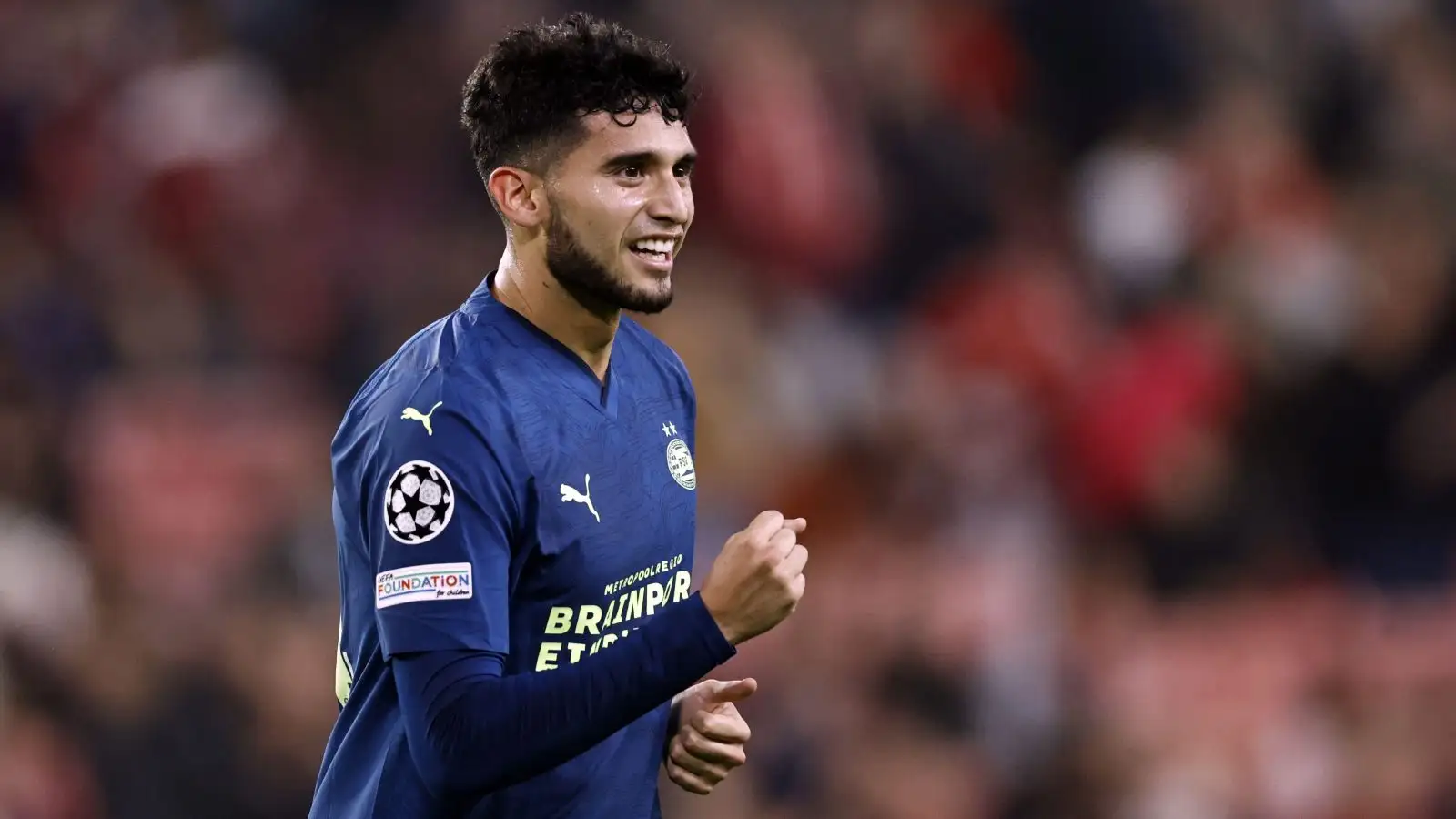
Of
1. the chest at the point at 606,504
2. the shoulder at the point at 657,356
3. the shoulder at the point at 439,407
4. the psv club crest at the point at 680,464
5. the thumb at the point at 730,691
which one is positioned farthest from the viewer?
the shoulder at the point at 657,356

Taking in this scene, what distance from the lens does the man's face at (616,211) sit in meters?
2.96

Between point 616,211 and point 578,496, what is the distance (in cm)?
44

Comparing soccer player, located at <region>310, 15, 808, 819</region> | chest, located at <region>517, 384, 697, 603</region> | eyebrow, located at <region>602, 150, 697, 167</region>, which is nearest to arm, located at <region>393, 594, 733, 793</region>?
soccer player, located at <region>310, 15, 808, 819</region>

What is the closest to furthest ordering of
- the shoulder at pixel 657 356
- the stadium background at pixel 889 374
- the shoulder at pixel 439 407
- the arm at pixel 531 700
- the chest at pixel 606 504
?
the arm at pixel 531 700
the shoulder at pixel 439 407
the chest at pixel 606 504
the shoulder at pixel 657 356
the stadium background at pixel 889 374

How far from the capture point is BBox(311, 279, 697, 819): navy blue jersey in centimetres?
267

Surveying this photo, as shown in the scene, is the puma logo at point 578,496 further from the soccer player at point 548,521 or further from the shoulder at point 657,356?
the shoulder at point 657,356

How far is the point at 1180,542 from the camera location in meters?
6.98

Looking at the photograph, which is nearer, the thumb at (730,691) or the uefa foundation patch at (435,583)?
the uefa foundation patch at (435,583)

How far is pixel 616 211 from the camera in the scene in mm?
2965

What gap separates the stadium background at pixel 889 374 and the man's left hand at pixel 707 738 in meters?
2.85

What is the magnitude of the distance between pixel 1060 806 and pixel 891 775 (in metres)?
0.57

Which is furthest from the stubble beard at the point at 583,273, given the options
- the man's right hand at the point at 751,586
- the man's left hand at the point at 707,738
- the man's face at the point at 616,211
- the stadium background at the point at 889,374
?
the stadium background at the point at 889,374

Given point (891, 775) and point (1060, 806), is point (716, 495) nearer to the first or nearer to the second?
point (891, 775)

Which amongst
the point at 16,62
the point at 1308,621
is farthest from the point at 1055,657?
the point at 16,62
